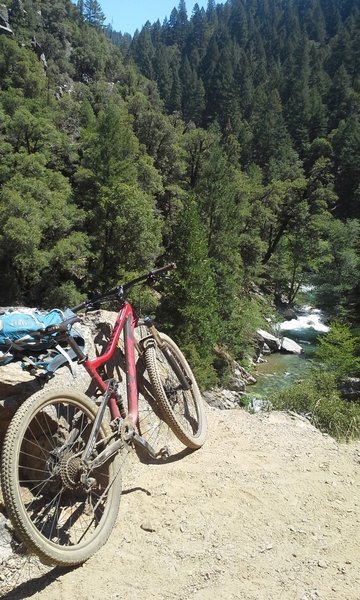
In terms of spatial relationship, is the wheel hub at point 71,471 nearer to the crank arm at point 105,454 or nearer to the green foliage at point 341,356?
the crank arm at point 105,454

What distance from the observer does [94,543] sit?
3443mm

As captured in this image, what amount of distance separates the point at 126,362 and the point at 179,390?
148cm

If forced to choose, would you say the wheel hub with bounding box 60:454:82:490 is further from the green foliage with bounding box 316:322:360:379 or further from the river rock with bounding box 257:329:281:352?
the river rock with bounding box 257:329:281:352

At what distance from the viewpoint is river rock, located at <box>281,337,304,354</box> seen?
30712 millimetres

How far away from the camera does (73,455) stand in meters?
3.33

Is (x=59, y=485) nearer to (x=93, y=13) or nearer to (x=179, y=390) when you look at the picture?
(x=179, y=390)

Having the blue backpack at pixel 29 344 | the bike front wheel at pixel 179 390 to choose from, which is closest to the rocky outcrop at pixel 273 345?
the bike front wheel at pixel 179 390

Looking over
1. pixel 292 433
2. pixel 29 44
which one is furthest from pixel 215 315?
pixel 29 44

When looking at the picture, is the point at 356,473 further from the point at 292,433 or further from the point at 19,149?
the point at 19,149

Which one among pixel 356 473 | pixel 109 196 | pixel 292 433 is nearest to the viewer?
pixel 356 473

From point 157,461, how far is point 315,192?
4841cm

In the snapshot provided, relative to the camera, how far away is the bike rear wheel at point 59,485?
2895 mm

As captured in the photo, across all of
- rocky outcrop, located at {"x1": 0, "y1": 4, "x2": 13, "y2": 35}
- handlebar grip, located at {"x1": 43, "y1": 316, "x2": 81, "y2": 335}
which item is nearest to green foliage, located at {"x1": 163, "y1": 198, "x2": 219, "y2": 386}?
handlebar grip, located at {"x1": 43, "y1": 316, "x2": 81, "y2": 335}

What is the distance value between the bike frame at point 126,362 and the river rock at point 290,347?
2730 centimetres
